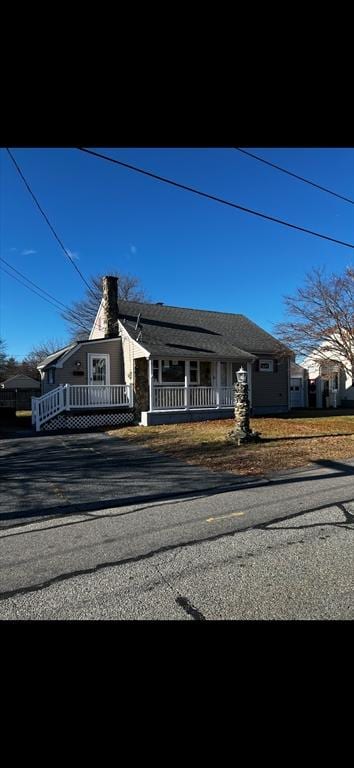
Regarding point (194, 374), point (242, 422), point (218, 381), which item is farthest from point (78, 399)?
point (242, 422)

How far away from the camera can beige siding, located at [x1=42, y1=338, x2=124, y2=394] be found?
55.3 ft

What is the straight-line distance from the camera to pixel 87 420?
51.3ft

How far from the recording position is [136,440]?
11711 mm

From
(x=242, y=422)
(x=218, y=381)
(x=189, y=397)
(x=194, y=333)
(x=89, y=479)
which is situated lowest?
(x=89, y=479)

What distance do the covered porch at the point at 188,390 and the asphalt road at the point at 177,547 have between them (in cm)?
868

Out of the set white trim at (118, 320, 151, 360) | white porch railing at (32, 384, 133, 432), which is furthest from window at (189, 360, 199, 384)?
white trim at (118, 320, 151, 360)

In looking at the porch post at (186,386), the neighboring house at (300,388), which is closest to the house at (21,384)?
the neighboring house at (300,388)

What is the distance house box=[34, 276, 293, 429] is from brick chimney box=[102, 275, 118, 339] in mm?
45

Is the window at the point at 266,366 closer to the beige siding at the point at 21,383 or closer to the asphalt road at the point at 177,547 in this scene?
the asphalt road at the point at 177,547

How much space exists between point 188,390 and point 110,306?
5.63 m

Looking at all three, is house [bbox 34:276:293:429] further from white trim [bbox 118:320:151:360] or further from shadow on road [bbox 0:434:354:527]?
shadow on road [bbox 0:434:354:527]

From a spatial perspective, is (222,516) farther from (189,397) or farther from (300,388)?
(300,388)

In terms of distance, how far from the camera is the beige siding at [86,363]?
1686 cm
